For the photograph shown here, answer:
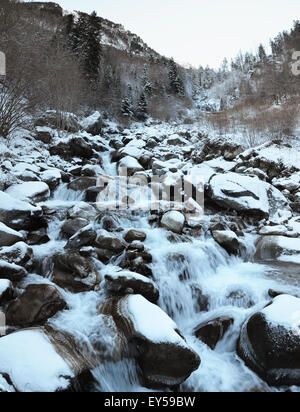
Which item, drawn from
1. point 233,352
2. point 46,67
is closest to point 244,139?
point 46,67

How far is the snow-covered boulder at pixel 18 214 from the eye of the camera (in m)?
4.51

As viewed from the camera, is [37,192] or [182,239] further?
[37,192]

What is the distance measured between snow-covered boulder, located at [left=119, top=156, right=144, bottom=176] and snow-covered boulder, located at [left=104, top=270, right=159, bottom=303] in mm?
6706

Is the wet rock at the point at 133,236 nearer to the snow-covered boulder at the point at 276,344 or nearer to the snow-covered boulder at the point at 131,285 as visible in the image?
the snow-covered boulder at the point at 131,285

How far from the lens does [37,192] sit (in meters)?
6.19

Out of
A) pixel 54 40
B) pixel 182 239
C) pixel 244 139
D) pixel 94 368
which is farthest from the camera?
pixel 54 40

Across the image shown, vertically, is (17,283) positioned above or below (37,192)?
below

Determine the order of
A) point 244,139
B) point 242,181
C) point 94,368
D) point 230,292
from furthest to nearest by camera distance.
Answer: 1. point 244,139
2. point 242,181
3. point 230,292
4. point 94,368

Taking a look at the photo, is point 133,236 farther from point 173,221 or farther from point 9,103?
point 9,103

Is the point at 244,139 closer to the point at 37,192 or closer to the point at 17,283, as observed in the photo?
the point at 37,192

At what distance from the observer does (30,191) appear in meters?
6.11

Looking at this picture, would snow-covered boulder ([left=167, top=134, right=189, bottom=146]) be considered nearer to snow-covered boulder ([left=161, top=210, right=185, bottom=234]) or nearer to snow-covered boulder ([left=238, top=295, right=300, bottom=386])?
snow-covered boulder ([left=161, top=210, right=185, bottom=234])

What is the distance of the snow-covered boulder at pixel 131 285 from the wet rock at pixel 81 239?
121 centimetres
